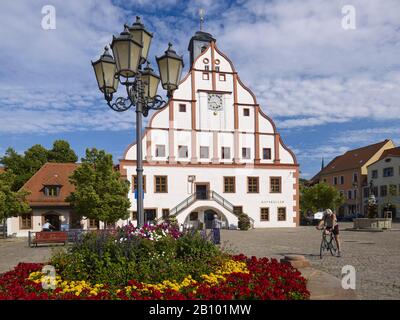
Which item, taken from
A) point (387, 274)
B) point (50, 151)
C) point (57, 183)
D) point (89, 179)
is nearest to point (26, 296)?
point (387, 274)

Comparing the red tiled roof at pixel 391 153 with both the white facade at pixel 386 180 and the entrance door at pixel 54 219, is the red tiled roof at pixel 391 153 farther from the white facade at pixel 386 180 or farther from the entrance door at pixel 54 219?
the entrance door at pixel 54 219

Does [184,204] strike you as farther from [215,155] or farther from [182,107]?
[182,107]

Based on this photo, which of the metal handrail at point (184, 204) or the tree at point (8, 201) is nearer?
the tree at point (8, 201)

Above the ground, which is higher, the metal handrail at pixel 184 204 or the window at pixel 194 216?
the metal handrail at pixel 184 204

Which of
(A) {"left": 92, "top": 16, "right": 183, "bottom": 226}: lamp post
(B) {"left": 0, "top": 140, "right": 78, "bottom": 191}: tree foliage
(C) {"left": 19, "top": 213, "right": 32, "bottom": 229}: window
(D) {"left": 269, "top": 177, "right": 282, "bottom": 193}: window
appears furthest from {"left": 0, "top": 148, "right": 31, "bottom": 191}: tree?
(A) {"left": 92, "top": 16, "right": 183, "bottom": 226}: lamp post

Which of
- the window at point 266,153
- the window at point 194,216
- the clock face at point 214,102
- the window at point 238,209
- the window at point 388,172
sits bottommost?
the window at point 194,216

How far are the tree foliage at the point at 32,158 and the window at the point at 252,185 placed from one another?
24.3 m

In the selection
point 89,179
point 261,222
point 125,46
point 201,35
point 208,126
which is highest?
point 201,35

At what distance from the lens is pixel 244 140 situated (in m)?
35.2

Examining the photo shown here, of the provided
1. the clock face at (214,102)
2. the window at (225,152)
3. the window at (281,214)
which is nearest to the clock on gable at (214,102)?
the clock face at (214,102)

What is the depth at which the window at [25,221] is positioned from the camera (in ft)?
101

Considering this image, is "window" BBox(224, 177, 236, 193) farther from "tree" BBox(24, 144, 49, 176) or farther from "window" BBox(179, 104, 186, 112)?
"tree" BBox(24, 144, 49, 176)

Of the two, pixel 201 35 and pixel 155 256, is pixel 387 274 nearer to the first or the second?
pixel 155 256
